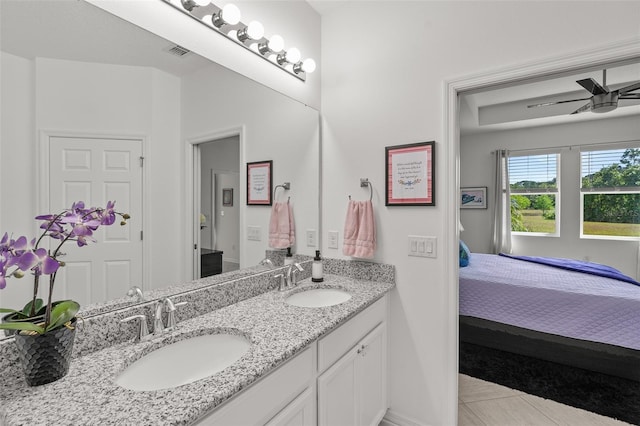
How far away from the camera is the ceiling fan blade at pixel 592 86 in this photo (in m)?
2.53

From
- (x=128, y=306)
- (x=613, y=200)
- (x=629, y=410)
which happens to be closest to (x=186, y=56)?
(x=128, y=306)

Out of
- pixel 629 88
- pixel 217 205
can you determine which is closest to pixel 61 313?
pixel 217 205

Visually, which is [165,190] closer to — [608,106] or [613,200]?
[608,106]

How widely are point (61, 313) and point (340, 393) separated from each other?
1104mm

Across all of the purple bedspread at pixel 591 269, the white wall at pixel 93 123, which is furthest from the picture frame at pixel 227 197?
the purple bedspread at pixel 591 269

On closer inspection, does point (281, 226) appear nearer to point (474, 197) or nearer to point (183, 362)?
point (183, 362)

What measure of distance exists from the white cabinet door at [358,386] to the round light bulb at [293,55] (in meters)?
1.64

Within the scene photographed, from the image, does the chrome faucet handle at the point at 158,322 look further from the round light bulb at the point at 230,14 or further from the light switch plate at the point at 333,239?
the round light bulb at the point at 230,14

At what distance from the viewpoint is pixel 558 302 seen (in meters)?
2.55

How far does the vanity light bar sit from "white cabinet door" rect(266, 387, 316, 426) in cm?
165

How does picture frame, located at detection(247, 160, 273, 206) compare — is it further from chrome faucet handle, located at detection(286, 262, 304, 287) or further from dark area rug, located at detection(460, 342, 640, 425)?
dark area rug, located at detection(460, 342, 640, 425)

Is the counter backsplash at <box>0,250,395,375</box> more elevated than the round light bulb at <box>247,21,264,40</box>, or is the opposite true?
the round light bulb at <box>247,21,264,40</box>

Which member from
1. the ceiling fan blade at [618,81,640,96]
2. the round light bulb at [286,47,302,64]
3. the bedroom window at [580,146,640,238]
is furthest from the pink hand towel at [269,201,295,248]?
the bedroom window at [580,146,640,238]

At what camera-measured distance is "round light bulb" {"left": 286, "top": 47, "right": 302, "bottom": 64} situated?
1854 mm
